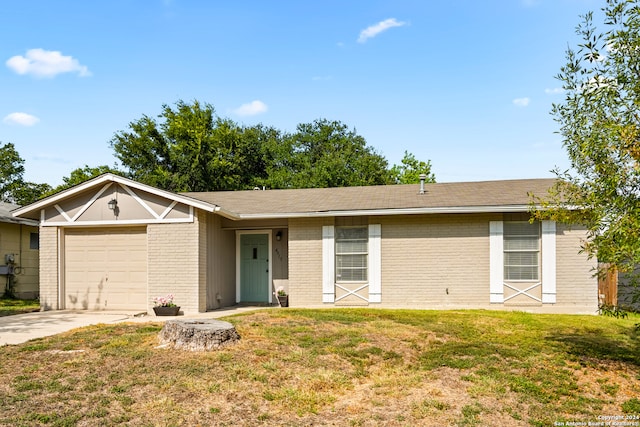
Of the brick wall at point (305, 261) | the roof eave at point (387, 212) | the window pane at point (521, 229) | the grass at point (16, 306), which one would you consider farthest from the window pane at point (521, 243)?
the grass at point (16, 306)

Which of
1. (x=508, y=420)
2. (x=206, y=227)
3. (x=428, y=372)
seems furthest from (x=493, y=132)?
(x=508, y=420)

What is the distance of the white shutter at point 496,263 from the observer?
1212 centimetres

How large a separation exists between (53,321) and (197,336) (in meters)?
5.47

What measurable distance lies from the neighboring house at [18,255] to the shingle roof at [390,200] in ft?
25.8

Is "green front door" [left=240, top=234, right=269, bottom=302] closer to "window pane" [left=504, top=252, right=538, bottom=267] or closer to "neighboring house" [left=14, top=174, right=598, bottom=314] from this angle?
"neighboring house" [left=14, top=174, right=598, bottom=314]

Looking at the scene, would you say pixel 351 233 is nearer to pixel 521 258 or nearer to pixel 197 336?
pixel 521 258

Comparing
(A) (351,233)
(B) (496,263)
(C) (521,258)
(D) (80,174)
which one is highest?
(D) (80,174)

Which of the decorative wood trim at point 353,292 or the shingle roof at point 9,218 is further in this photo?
Answer: the shingle roof at point 9,218

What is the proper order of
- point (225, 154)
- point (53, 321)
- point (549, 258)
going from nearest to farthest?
point (53, 321) → point (549, 258) → point (225, 154)

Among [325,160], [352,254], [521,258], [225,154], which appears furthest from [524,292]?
[225,154]

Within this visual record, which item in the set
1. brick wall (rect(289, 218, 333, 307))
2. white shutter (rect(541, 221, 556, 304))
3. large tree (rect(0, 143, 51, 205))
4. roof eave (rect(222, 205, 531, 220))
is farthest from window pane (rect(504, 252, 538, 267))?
large tree (rect(0, 143, 51, 205))

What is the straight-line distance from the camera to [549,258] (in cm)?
1185

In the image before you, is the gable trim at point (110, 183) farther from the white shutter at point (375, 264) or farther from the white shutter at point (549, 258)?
the white shutter at point (549, 258)

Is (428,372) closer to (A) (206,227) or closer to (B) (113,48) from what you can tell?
(A) (206,227)
